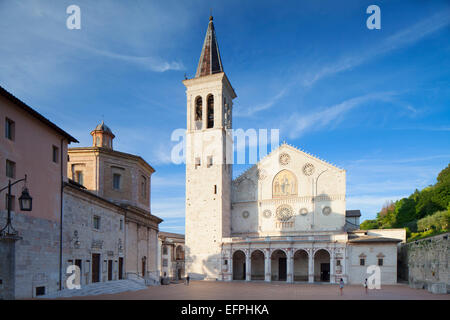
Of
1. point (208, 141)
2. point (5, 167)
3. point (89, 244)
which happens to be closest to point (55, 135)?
point (5, 167)

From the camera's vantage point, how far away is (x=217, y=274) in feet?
151

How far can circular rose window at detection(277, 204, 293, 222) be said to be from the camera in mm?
48844

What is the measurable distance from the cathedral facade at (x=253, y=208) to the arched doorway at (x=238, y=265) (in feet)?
0.44

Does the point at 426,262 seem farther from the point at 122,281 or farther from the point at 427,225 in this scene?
the point at 122,281

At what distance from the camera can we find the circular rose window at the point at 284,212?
160ft

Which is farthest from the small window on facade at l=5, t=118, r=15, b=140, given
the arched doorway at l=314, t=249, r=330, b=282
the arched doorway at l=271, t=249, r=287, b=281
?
the arched doorway at l=314, t=249, r=330, b=282

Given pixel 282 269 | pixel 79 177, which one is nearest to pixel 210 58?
pixel 79 177

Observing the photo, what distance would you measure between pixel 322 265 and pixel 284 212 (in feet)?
27.8

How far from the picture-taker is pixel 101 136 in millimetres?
34812

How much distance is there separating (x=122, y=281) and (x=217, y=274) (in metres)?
20.6

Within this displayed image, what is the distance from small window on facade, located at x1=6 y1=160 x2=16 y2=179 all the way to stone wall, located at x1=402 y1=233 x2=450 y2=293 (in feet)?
93.5

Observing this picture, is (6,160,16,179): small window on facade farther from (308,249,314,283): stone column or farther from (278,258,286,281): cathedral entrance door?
(278,258,286,281): cathedral entrance door

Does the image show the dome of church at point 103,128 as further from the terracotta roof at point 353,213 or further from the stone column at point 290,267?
the terracotta roof at point 353,213

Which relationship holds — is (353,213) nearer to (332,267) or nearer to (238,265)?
(332,267)
